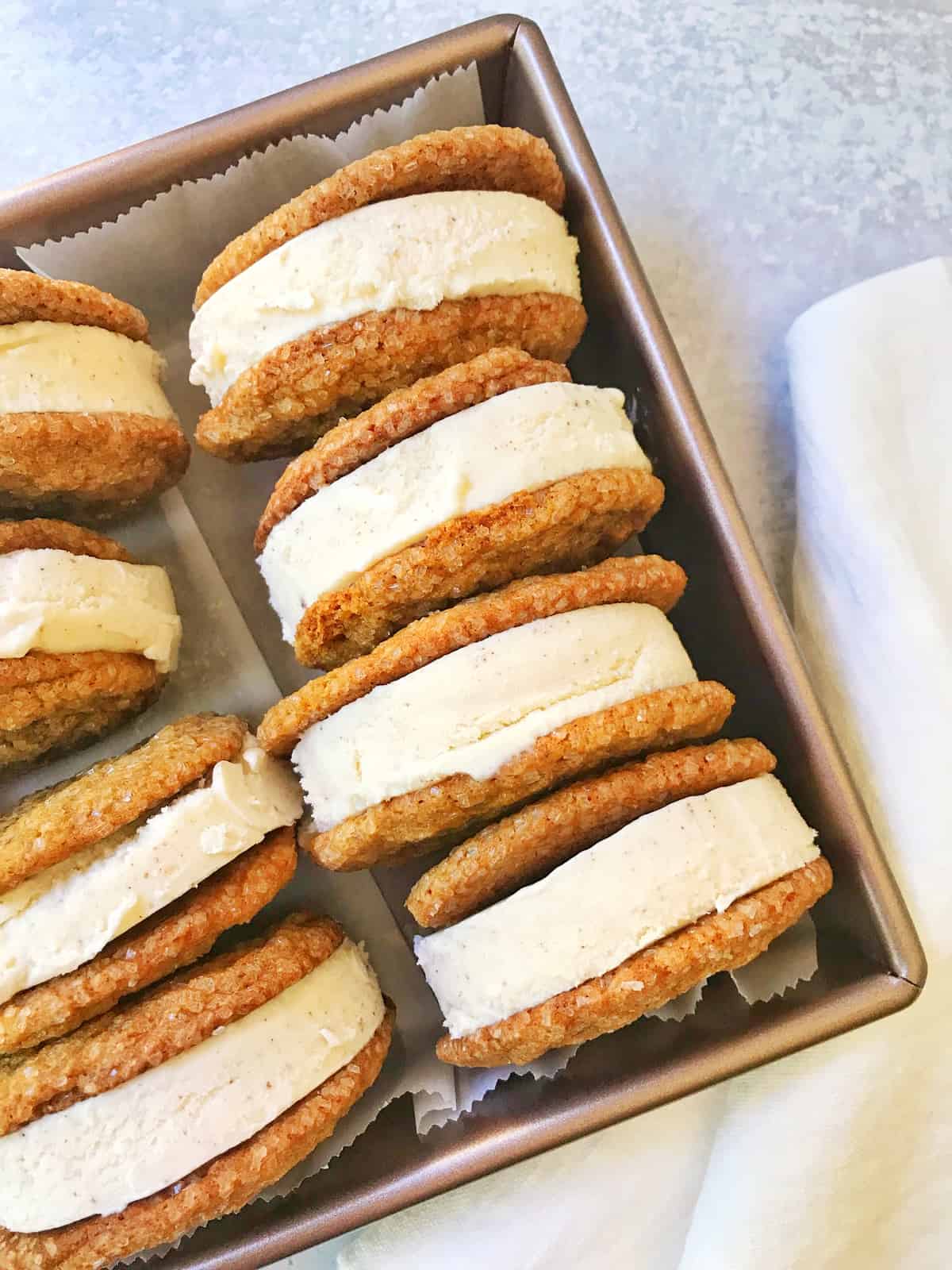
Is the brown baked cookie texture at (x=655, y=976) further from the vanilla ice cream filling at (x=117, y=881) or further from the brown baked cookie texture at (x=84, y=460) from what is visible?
the brown baked cookie texture at (x=84, y=460)

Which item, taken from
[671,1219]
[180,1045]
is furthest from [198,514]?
[671,1219]

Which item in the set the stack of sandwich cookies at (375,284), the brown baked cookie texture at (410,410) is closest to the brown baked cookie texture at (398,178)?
the stack of sandwich cookies at (375,284)

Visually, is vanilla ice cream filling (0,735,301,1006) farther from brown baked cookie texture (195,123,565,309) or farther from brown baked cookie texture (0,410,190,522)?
brown baked cookie texture (195,123,565,309)

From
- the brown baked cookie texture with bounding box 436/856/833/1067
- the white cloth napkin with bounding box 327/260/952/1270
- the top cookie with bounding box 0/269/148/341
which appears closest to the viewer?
the brown baked cookie texture with bounding box 436/856/833/1067

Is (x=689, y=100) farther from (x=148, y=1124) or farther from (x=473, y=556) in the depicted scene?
(x=148, y=1124)

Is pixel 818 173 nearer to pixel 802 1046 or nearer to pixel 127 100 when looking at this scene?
pixel 127 100

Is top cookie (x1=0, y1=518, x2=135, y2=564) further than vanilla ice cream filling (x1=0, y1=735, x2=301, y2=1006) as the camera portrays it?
Yes

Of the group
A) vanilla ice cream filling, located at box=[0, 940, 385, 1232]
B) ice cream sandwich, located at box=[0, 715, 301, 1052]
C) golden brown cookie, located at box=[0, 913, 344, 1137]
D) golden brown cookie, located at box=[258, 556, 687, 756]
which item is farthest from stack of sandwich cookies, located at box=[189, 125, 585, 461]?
vanilla ice cream filling, located at box=[0, 940, 385, 1232]

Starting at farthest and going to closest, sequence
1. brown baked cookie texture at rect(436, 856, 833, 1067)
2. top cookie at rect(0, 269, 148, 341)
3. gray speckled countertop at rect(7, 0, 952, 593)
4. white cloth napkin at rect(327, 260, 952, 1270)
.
→ gray speckled countertop at rect(7, 0, 952, 593), white cloth napkin at rect(327, 260, 952, 1270), top cookie at rect(0, 269, 148, 341), brown baked cookie texture at rect(436, 856, 833, 1067)
